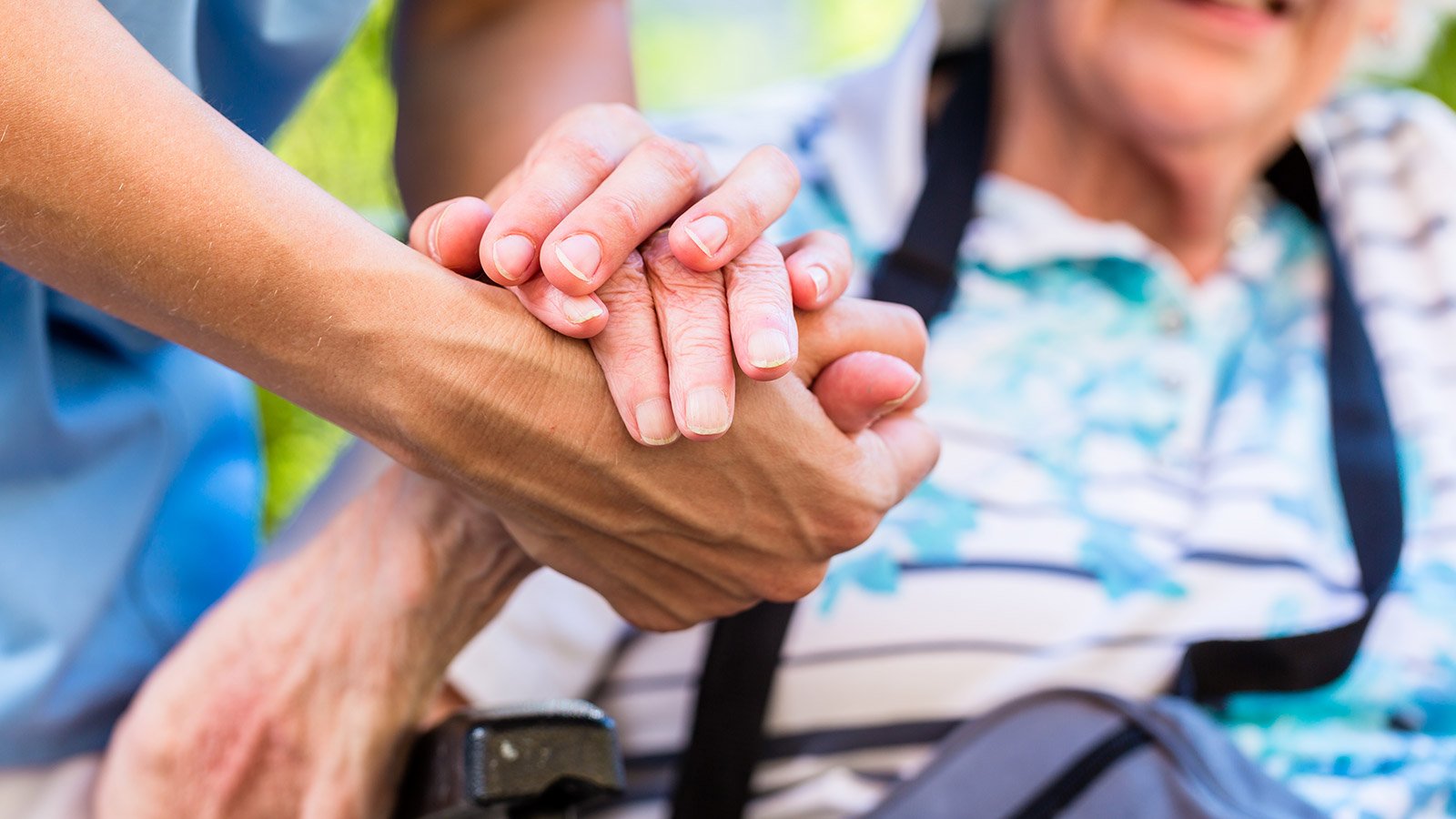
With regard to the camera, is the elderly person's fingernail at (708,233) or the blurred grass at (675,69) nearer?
the elderly person's fingernail at (708,233)

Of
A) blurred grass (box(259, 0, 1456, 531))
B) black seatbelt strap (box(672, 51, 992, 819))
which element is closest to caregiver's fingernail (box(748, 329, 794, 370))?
black seatbelt strap (box(672, 51, 992, 819))

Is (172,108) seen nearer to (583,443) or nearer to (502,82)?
(583,443)

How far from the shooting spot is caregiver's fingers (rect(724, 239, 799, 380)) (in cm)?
54

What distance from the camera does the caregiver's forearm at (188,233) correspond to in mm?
478

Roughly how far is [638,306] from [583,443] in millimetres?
69

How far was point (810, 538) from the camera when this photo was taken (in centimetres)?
65

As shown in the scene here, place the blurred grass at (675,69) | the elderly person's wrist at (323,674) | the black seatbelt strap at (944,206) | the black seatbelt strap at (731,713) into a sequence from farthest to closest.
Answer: the blurred grass at (675,69) → the black seatbelt strap at (944,206) → the black seatbelt strap at (731,713) → the elderly person's wrist at (323,674)

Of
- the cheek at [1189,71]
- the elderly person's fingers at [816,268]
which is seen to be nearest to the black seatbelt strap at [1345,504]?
the cheek at [1189,71]

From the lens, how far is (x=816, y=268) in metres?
0.63

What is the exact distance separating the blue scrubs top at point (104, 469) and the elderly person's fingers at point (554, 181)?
17 cm

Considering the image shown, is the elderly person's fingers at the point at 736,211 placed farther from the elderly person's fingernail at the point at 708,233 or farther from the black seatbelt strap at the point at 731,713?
the black seatbelt strap at the point at 731,713

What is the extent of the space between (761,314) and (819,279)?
0.08m

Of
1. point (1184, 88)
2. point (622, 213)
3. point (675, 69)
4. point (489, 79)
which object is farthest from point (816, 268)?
point (675, 69)

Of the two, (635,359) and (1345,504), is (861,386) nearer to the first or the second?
(635,359)
